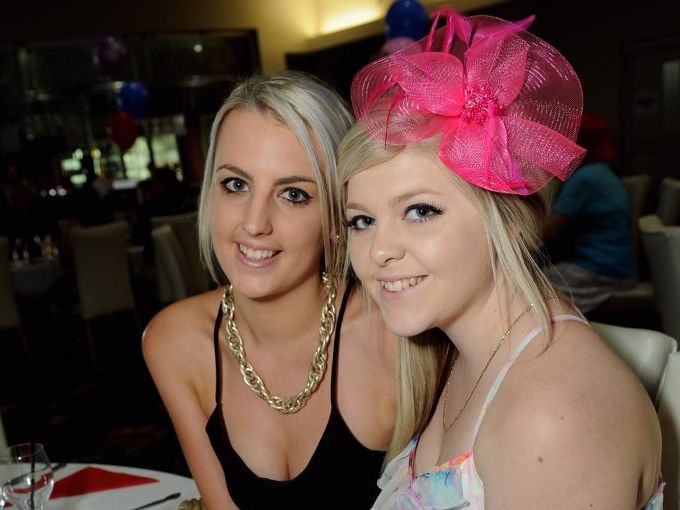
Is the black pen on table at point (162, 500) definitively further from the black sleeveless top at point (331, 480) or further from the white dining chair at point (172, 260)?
the white dining chair at point (172, 260)

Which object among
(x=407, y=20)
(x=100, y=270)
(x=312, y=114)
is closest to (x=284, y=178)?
(x=312, y=114)

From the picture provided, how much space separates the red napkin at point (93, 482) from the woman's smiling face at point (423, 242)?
2.75 ft

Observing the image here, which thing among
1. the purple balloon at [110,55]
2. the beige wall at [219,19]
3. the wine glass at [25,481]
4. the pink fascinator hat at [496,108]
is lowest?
the wine glass at [25,481]

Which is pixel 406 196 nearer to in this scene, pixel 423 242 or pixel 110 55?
pixel 423 242

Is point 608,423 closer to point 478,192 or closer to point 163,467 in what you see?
point 478,192

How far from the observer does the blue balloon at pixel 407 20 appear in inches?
228

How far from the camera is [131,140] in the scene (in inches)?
318

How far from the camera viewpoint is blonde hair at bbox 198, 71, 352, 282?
152 centimetres

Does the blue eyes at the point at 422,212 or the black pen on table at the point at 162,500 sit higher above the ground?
the blue eyes at the point at 422,212

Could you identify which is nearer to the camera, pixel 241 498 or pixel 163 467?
pixel 241 498

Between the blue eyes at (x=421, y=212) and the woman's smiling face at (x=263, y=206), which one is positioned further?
the woman's smiling face at (x=263, y=206)

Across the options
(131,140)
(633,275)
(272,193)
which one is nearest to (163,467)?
(272,193)

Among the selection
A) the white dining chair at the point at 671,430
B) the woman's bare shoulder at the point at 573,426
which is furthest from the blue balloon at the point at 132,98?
the woman's bare shoulder at the point at 573,426

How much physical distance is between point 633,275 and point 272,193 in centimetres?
288
